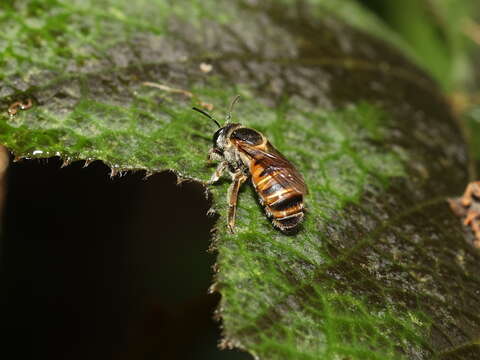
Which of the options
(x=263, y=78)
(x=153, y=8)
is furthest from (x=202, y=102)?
(x=153, y=8)

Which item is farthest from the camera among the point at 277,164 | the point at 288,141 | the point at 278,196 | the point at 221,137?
the point at 288,141

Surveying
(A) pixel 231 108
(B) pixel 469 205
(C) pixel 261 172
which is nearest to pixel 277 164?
(C) pixel 261 172

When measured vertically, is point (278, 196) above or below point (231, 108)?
above

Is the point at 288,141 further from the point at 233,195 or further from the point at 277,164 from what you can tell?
the point at 233,195

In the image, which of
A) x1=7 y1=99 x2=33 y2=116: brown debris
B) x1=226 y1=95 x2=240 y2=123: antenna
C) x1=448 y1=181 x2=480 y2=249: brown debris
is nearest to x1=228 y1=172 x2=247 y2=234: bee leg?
x1=226 y1=95 x2=240 y2=123: antenna

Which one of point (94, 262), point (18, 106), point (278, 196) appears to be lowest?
point (94, 262)

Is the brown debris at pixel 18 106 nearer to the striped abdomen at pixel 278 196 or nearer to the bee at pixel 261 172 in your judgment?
the bee at pixel 261 172

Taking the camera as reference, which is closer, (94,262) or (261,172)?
(261,172)

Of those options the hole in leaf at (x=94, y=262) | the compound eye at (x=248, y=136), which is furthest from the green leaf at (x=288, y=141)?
the hole in leaf at (x=94, y=262)
